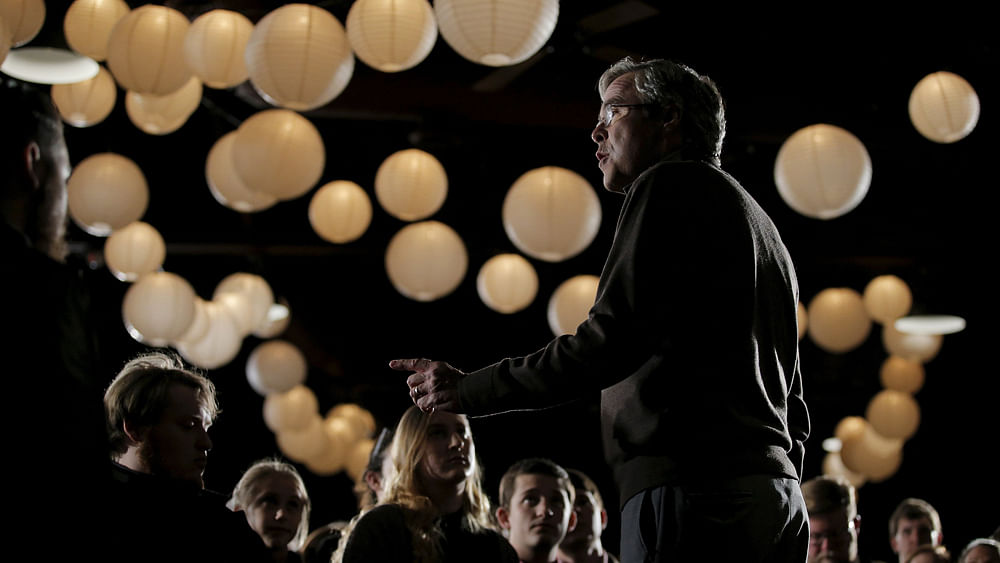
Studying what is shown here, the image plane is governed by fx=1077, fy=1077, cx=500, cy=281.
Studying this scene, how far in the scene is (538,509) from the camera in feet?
10.5

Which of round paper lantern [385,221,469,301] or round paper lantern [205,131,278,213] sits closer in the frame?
round paper lantern [205,131,278,213]

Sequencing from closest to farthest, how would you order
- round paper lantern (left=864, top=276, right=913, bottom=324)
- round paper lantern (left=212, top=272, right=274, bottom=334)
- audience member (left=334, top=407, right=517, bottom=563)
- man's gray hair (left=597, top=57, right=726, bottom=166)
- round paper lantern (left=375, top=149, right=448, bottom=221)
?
man's gray hair (left=597, top=57, right=726, bottom=166) → audience member (left=334, top=407, right=517, bottom=563) → round paper lantern (left=375, top=149, right=448, bottom=221) → round paper lantern (left=212, top=272, right=274, bottom=334) → round paper lantern (left=864, top=276, right=913, bottom=324)

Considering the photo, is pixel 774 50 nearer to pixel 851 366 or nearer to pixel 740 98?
pixel 740 98

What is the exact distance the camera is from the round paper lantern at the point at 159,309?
516cm

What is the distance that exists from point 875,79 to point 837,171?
5.99 feet

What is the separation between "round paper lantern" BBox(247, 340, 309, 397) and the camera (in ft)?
25.5

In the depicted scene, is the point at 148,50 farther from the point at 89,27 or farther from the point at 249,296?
the point at 249,296

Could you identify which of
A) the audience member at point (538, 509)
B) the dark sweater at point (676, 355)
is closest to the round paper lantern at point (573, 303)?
the audience member at point (538, 509)

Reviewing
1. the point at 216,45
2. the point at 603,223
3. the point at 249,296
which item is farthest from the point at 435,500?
the point at 603,223

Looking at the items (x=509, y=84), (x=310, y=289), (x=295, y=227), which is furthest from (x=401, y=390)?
(x=509, y=84)

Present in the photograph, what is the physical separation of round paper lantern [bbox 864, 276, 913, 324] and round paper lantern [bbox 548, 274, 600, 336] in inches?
81.1

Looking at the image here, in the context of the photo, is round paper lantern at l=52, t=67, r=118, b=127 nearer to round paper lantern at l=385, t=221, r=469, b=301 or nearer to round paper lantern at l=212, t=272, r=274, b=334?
round paper lantern at l=385, t=221, r=469, b=301

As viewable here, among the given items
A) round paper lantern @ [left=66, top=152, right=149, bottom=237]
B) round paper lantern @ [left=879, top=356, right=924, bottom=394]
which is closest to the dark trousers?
round paper lantern @ [left=66, top=152, right=149, bottom=237]

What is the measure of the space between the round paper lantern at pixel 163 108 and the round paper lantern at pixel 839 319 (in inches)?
161
